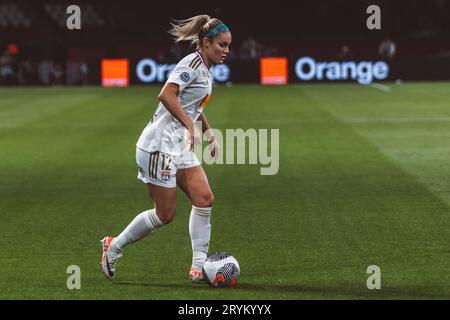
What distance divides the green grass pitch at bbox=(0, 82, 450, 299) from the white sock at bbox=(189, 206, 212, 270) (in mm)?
251

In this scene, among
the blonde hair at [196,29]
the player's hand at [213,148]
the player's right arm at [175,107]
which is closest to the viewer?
the player's right arm at [175,107]

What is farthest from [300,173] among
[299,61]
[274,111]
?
[299,61]

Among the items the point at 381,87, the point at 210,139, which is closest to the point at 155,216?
the point at 210,139

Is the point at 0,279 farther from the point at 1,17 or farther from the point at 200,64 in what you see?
the point at 1,17

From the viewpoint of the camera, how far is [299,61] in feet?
142

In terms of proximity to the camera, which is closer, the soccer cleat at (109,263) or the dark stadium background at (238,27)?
the soccer cleat at (109,263)

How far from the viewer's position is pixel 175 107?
26.4 ft

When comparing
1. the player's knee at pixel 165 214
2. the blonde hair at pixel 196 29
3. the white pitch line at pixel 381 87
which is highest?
the blonde hair at pixel 196 29

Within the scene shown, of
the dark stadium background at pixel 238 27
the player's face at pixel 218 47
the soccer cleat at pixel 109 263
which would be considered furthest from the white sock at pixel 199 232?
the dark stadium background at pixel 238 27

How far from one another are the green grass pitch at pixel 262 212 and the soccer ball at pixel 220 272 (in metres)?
0.10

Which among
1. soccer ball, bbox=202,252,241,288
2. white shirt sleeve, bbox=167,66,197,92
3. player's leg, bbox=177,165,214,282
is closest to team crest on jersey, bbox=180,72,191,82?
white shirt sleeve, bbox=167,66,197,92

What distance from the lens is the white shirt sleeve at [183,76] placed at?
8.12 m

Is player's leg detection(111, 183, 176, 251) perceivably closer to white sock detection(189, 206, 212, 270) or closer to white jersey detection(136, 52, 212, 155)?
white sock detection(189, 206, 212, 270)

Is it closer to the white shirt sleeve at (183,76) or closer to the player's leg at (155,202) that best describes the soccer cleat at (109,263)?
the player's leg at (155,202)
